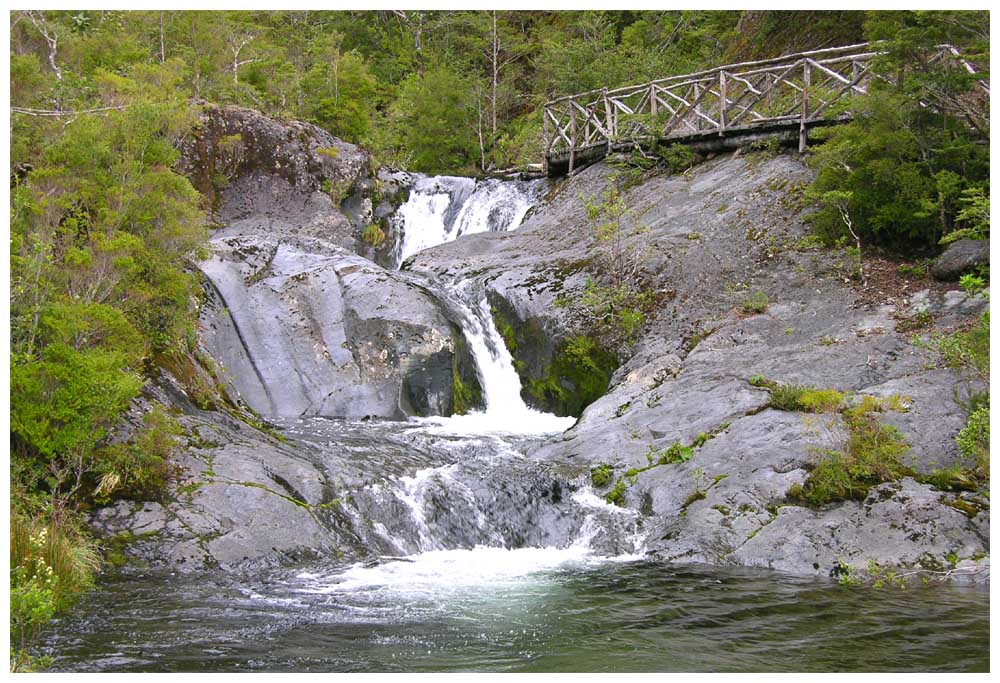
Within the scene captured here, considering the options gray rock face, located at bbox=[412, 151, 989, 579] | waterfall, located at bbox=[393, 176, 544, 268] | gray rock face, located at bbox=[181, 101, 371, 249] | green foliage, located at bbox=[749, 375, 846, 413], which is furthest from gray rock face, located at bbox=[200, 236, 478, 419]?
waterfall, located at bbox=[393, 176, 544, 268]

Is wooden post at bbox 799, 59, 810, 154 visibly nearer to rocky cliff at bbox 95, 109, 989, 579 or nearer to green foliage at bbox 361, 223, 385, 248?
rocky cliff at bbox 95, 109, 989, 579

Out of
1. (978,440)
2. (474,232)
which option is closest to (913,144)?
(978,440)

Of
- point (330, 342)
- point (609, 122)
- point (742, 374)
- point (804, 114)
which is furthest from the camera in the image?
point (609, 122)

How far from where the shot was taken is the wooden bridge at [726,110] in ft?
53.9

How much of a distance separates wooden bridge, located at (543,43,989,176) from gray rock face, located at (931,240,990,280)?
2.89m

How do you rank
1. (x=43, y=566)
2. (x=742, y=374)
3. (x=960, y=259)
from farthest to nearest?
(x=960, y=259) → (x=742, y=374) → (x=43, y=566)

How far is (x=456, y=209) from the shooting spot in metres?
22.1

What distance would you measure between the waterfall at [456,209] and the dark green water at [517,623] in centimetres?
1415

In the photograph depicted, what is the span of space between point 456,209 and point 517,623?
16880 millimetres

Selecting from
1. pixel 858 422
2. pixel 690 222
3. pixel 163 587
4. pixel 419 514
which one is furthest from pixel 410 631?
pixel 690 222

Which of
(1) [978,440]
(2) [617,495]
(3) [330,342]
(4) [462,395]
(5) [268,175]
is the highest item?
(5) [268,175]

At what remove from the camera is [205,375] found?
11.5 metres

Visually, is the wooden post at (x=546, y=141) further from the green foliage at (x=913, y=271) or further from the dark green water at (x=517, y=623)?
the dark green water at (x=517, y=623)

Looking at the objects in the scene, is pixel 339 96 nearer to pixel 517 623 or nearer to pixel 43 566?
pixel 43 566
